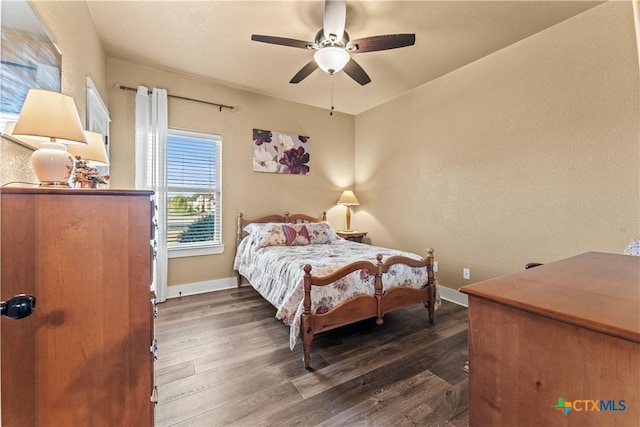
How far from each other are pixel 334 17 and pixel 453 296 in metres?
3.18

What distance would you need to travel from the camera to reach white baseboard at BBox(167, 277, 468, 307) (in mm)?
3191

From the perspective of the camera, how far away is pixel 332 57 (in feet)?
6.65

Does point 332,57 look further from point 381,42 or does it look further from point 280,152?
point 280,152

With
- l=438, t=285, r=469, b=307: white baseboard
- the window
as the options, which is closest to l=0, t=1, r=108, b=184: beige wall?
the window

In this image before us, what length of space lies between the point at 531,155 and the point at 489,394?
2.65 meters

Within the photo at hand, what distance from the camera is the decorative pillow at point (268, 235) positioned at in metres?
3.21

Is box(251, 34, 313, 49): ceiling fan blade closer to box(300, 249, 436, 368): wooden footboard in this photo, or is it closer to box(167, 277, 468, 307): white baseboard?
box(300, 249, 436, 368): wooden footboard

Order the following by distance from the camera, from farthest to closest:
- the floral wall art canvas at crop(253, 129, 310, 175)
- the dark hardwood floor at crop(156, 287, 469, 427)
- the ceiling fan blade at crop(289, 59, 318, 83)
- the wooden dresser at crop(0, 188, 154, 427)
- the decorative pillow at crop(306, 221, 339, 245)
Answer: the floral wall art canvas at crop(253, 129, 310, 175), the decorative pillow at crop(306, 221, 339, 245), the ceiling fan blade at crop(289, 59, 318, 83), the dark hardwood floor at crop(156, 287, 469, 427), the wooden dresser at crop(0, 188, 154, 427)

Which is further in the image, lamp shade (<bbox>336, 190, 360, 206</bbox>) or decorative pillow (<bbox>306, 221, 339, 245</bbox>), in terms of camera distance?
lamp shade (<bbox>336, 190, 360, 206</bbox>)

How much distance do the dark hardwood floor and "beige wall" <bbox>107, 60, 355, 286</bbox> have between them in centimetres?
140

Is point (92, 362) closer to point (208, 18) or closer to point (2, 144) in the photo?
point (2, 144)

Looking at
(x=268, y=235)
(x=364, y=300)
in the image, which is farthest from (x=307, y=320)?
(x=268, y=235)

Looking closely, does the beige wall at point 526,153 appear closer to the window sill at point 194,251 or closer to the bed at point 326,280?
the bed at point 326,280

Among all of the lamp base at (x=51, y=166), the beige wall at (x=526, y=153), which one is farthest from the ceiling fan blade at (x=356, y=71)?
the lamp base at (x=51, y=166)
